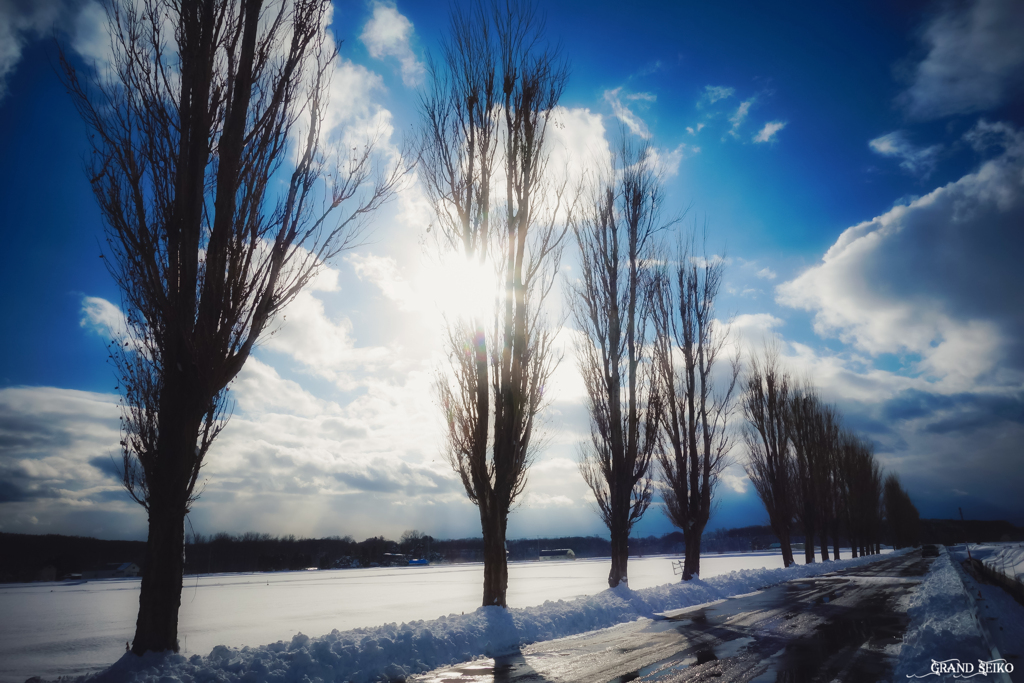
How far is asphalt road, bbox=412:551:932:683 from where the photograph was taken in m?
6.35

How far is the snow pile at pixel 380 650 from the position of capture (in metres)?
5.59

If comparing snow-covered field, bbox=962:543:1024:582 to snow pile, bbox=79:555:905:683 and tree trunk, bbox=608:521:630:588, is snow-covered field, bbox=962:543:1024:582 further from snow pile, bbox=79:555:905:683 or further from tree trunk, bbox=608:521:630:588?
snow pile, bbox=79:555:905:683

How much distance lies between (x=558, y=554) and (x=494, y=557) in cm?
10233

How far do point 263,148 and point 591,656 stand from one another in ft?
29.8

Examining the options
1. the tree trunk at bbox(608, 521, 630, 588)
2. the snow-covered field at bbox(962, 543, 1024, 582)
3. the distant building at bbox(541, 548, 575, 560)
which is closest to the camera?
the tree trunk at bbox(608, 521, 630, 588)

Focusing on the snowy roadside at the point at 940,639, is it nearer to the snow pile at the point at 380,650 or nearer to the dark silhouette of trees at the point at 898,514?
the snow pile at the point at 380,650

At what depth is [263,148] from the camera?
7.50m

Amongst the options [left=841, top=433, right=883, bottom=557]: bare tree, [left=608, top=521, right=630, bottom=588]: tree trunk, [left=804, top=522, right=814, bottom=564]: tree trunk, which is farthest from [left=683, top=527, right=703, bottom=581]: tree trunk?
[left=841, top=433, right=883, bottom=557]: bare tree

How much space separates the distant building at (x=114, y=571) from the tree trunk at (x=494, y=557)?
59.5m

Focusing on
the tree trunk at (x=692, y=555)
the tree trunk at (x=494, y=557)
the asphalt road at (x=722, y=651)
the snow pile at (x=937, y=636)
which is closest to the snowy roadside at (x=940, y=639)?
the snow pile at (x=937, y=636)

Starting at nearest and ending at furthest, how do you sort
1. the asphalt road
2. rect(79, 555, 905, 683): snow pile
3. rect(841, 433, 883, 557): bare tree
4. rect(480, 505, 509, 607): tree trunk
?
rect(79, 555, 905, 683): snow pile < the asphalt road < rect(480, 505, 509, 607): tree trunk < rect(841, 433, 883, 557): bare tree

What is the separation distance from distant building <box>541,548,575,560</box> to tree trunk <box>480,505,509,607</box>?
304 ft

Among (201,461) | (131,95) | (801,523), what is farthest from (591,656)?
(801,523)

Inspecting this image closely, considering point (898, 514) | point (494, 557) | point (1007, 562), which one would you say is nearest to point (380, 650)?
point (494, 557)
